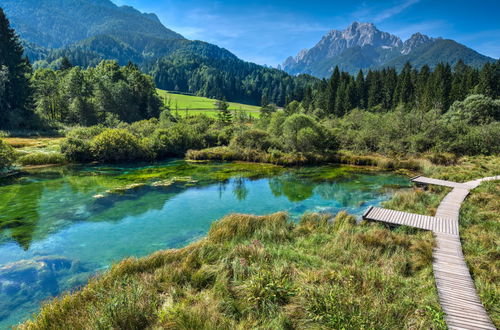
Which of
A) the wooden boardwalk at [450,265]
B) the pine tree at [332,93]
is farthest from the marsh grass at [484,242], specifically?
the pine tree at [332,93]

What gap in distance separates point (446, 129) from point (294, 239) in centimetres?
3371

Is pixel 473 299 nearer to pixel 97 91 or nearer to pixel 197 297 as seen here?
pixel 197 297

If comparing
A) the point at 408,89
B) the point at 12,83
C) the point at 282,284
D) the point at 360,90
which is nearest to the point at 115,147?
the point at 12,83

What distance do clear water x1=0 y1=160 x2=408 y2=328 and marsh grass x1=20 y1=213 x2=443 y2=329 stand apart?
11.2 ft

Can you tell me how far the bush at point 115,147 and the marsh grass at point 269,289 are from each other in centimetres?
2762

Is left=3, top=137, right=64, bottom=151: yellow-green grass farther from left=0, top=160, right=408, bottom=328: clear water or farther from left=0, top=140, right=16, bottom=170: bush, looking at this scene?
left=0, top=140, right=16, bottom=170: bush

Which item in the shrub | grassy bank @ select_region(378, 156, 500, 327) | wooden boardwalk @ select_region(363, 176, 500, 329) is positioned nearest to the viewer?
wooden boardwalk @ select_region(363, 176, 500, 329)

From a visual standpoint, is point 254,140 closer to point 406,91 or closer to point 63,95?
point 63,95

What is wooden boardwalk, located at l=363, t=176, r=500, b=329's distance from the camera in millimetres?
6012

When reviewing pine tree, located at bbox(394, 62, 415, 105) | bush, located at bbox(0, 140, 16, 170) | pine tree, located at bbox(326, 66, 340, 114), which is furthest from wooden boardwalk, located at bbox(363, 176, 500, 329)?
pine tree, located at bbox(326, 66, 340, 114)

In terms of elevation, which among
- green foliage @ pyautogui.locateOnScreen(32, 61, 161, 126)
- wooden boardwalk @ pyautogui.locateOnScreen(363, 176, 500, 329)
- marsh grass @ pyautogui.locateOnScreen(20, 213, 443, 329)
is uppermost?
green foliage @ pyautogui.locateOnScreen(32, 61, 161, 126)

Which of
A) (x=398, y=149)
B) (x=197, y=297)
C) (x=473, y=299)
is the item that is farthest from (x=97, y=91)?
(x=473, y=299)

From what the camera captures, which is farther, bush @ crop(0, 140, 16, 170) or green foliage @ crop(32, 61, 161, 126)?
green foliage @ crop(32, 61, 161, 126)

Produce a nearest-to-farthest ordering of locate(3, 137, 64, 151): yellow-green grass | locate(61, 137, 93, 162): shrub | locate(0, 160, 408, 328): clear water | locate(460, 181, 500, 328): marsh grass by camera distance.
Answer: locate(460, 181, 500, 328): marsh grass < locate(0, 160, 408, 328): clear water < locate(61, 137, 93, 162): shrub < locate(3, 137, 64, 151): yellow-green grass
